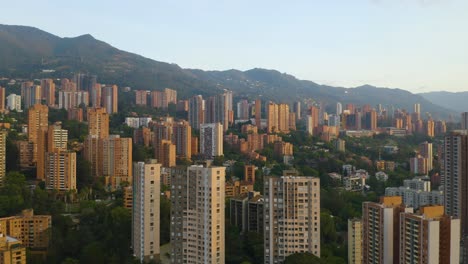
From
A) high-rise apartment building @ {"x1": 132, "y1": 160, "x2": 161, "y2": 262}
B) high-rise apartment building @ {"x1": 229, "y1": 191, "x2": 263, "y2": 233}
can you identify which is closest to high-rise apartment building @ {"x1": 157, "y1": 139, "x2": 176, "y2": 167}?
high-rise apartment building @ {"x1": 229, "y1": 191, "x2": 263, "y2": 233}

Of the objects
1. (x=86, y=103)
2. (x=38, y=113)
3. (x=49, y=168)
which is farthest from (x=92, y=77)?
(x=49, y=168)

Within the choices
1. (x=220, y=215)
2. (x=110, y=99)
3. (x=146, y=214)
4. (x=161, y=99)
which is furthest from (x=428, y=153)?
(x=220, y=215)

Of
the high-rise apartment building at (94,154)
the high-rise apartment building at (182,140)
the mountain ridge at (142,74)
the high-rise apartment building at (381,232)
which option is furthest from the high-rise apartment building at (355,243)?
the mountain ridge at (142,74)

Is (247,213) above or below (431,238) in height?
below

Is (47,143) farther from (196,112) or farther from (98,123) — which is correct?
(196,112)

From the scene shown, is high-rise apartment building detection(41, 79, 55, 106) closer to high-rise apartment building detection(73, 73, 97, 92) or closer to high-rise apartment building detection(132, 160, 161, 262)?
high-rise apartment building detection(73, 73, 97, 92)

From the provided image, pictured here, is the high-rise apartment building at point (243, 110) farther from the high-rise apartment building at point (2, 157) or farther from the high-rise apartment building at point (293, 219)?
the high-rise apartment building at point (293, 219)

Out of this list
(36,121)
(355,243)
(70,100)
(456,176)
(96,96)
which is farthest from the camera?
(96,96)
